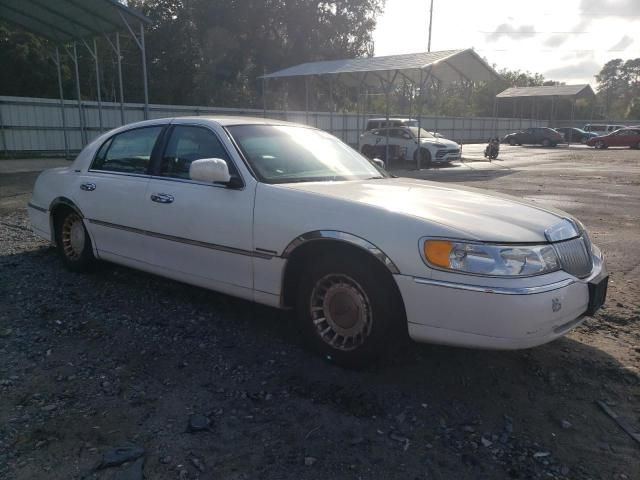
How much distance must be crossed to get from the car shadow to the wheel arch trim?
25.2 inches

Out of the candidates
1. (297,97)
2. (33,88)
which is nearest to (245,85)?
(297,97)

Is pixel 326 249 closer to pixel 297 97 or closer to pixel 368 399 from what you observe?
pixel 368 399

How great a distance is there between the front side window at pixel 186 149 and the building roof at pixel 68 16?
9.50 meters

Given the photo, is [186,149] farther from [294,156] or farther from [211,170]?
[294,156]

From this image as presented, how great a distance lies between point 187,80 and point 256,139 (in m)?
37.7

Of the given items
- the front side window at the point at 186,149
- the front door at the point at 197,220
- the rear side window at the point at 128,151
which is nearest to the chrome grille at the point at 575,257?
the front door at the point at 197,220

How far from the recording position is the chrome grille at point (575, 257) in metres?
3.16

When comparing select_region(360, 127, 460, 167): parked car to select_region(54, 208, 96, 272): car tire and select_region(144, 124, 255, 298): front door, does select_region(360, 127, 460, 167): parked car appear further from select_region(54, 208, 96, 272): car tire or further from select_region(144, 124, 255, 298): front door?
select_region(144, 124, 255, 298): front door

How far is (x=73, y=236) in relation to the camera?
5375mm

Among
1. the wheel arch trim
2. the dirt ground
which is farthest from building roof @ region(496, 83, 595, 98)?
the wheel arch trim

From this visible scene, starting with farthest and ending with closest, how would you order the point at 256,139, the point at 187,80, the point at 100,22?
the point at 187,80, the point at 100,22, the point at 256,139

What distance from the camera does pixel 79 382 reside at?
3242 millimetres

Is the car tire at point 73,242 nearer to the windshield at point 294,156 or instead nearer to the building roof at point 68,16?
the windshield at point 294,156

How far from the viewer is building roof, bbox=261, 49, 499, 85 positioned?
18922 millimetres
